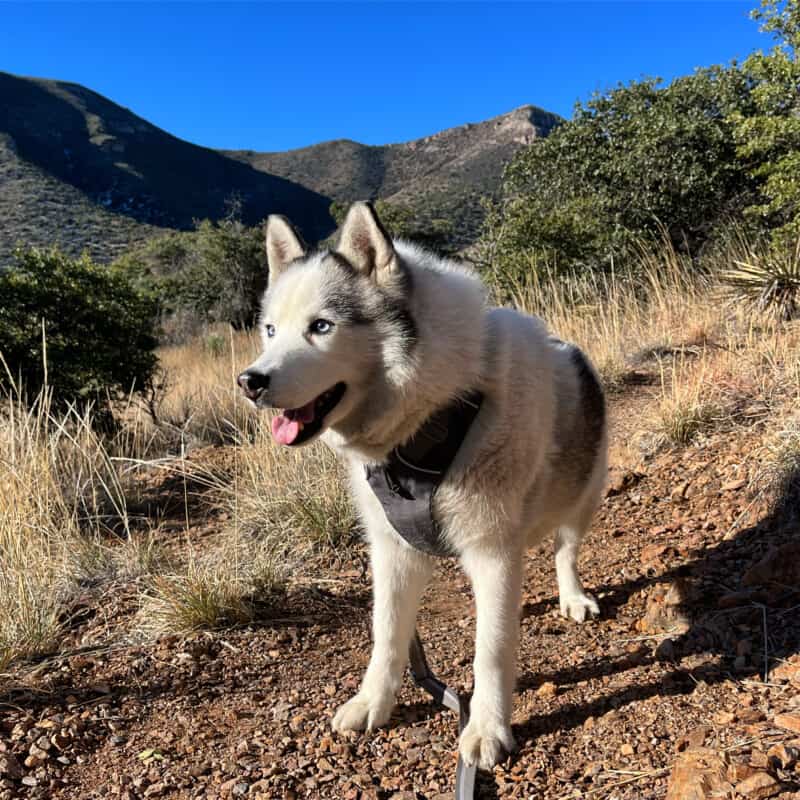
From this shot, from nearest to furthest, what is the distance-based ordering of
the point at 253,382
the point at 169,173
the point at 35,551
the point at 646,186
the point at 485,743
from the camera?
the point at 253,382 → the point at 485,743 → the point at 35,551 → the point at 646,186 → the point at 169,173

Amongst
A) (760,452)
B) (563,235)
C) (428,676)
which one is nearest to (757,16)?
(563,235)

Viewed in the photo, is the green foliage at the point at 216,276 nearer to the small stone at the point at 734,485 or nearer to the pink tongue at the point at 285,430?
the small stone at the point at 734,485

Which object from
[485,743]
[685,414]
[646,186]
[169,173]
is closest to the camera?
[485,743]

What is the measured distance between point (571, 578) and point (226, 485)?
263 cm

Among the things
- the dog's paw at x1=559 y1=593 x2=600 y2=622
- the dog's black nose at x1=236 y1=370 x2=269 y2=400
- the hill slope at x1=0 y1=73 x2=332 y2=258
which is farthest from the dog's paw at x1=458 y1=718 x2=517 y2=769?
the hill slope at x1=0 y1=73 x2=332 y2=258

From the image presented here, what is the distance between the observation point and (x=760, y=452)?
388cm

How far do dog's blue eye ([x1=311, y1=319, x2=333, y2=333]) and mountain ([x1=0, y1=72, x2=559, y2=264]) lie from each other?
3077 centimetres

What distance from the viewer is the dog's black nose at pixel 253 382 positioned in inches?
73.5

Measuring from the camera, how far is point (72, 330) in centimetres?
635

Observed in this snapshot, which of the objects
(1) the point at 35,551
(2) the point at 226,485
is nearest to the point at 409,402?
(1) the point at 35,551

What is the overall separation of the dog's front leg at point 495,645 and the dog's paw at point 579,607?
3.19 ft

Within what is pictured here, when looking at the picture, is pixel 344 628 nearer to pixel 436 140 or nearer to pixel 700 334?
pixel 700 334

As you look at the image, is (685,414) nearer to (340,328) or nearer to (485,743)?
(485,743)

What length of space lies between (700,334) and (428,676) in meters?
5.30
